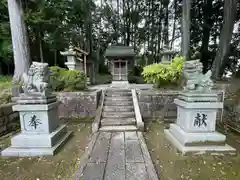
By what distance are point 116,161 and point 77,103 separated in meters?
3.65

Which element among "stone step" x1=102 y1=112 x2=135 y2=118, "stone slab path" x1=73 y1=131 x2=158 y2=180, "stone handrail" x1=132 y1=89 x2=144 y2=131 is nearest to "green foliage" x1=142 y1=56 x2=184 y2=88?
"stone handrail" x1=132 y1=89 x2=144 y2=131

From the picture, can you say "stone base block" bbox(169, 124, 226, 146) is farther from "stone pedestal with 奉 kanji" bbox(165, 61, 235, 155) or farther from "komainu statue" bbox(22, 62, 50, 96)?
"komainu statue" bbox(22, 62, 50, 96)

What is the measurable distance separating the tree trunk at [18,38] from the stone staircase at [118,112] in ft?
13.3

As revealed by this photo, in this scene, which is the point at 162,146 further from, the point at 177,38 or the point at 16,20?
A: the point at 177,38

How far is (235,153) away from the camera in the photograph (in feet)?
10.1

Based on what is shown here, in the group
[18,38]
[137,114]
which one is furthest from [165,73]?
[18,38]

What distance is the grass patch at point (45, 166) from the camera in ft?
8.02

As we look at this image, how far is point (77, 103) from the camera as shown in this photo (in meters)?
5.89

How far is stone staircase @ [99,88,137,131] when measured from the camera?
14.9 ft

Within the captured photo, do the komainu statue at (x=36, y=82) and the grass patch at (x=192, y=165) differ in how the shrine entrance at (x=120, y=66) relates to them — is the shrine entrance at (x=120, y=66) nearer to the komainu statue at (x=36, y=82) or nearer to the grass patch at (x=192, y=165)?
the komainu statue at (x=36, y=82)

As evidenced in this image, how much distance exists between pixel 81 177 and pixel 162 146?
6.72ft

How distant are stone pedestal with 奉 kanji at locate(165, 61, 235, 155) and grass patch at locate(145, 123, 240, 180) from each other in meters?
0.21

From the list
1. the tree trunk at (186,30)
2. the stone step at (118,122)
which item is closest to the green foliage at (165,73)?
the stone step at (118,122)

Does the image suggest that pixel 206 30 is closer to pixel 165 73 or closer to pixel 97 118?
pixel 165 73
